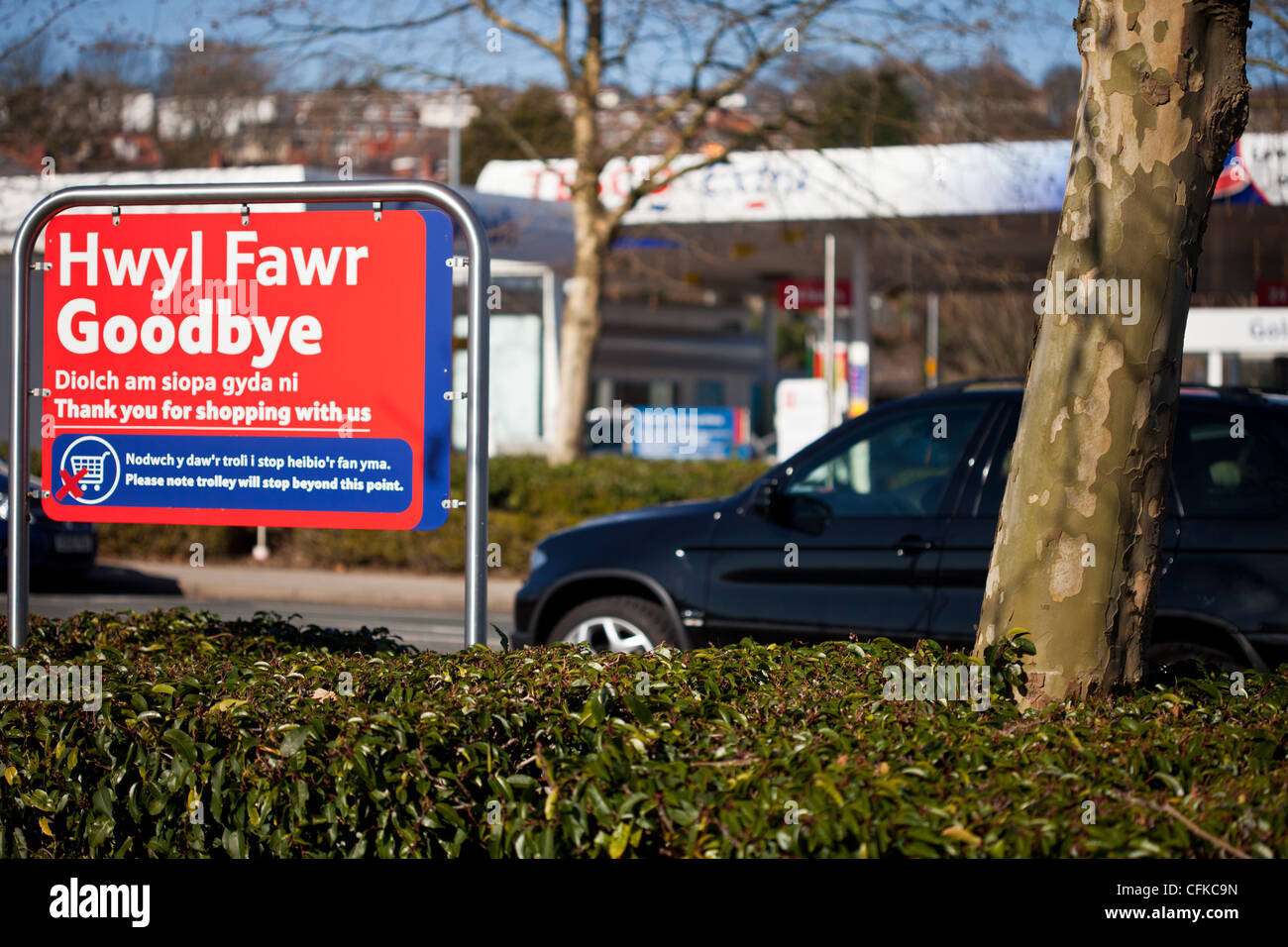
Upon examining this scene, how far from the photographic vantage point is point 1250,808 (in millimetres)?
2893

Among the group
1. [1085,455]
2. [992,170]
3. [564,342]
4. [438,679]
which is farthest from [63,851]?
[992,170]

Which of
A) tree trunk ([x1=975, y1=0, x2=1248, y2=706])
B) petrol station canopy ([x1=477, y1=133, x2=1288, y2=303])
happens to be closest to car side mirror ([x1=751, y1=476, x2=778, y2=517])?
tree trunk ([x1=975, y1=0, x2=1248, y2=706])

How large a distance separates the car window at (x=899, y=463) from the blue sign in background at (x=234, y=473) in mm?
2588

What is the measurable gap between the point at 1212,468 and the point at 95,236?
15.7 feet

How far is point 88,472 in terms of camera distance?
17.2 ft

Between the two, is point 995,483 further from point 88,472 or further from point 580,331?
point 580,331

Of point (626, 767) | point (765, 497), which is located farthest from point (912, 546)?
point (626, 767)

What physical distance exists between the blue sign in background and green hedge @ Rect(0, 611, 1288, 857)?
38.2 inches

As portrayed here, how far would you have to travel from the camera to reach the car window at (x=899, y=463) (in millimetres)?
6609

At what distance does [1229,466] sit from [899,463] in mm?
1527

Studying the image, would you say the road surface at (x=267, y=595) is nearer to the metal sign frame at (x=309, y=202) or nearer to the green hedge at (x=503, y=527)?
the green hedge at (x=503, y=527)

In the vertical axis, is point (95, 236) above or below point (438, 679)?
above

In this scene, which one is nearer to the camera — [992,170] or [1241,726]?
[1241,726]
